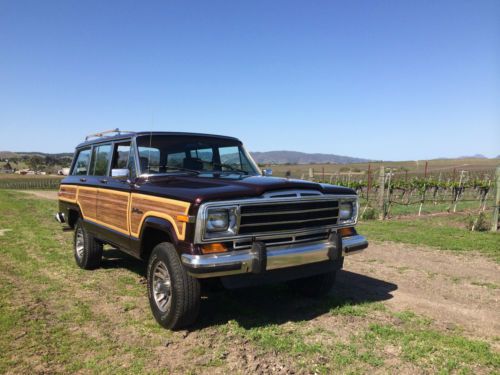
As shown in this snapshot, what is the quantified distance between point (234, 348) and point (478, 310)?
9.44 feet

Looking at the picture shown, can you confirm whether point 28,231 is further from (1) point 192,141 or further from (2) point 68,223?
(1) point 192,141

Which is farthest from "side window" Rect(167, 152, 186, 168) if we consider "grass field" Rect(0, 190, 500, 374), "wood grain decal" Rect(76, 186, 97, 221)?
"grass field" Rect(0, 190, 500, 374)

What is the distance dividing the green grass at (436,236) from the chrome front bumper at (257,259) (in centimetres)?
464

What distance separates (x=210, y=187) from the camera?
146 inches

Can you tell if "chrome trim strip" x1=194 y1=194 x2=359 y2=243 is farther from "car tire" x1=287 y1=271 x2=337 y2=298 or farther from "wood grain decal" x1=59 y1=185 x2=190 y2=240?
"car tire" x1=287 y1=271 x2=337 y2=298

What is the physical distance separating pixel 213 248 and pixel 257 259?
1.29 feet

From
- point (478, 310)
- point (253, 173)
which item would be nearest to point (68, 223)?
point (253, 173)

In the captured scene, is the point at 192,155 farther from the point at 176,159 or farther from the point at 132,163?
the point at 132,163

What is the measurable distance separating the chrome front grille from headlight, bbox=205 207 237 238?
76 millimetres

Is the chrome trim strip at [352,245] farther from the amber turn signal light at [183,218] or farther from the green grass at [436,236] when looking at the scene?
the green grass at [436,236]

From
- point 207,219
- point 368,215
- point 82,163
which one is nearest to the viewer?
point 207,219

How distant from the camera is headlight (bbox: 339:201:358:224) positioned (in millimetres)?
4434

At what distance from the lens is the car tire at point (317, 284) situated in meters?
4.74

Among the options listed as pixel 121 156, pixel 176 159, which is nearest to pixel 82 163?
pixel 121 156
